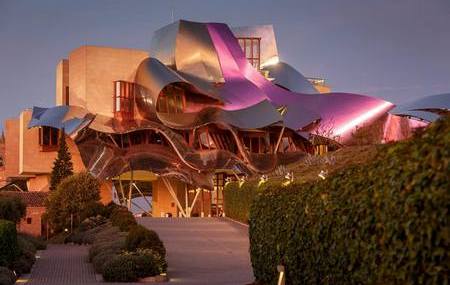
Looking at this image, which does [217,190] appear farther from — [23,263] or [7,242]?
[7,242]

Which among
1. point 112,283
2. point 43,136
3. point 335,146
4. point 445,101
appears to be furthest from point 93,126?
point 112,283

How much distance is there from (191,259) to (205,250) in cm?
262

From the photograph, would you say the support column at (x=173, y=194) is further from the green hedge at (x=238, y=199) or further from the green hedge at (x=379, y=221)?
the green hedge at (x=379, y=221)

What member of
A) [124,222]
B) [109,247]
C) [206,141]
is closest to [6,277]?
[109,247]

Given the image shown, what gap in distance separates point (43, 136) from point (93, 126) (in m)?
4.67

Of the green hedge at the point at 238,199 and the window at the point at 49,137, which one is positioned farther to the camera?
the window at the point at 49,137

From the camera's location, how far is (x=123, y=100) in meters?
61.5

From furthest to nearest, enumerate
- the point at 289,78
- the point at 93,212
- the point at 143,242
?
the point at 289,78 → the point at 93,212 → the point at 143,242

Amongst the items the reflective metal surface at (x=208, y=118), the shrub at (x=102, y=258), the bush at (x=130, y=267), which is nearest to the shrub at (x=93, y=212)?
the shrub at (x=102, y=258)

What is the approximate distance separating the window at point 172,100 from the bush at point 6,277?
45014 mm

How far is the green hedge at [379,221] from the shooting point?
5.57 metres

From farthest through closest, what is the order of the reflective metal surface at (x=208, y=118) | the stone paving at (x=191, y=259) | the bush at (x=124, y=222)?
the reflective metal surface at (x=208, y=118), the bush at (x=124, y=222), the stone paving at (x=191, y=259)

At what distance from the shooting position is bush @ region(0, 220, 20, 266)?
17.0m

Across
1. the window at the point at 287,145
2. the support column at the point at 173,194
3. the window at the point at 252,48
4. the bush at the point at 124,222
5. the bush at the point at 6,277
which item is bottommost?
the bush at the point at 6,277
